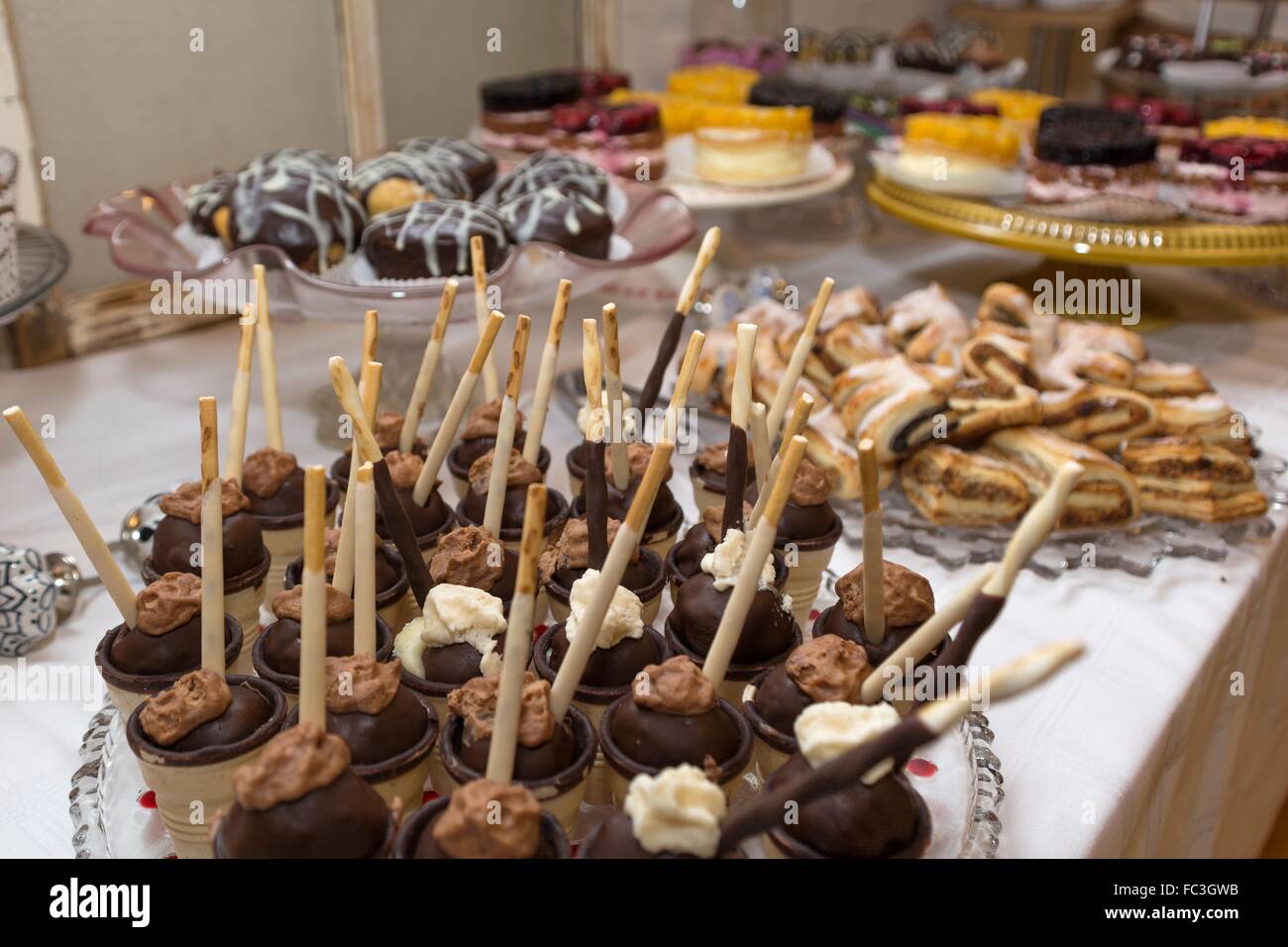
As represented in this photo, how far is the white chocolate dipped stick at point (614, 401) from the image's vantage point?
3.56 ft

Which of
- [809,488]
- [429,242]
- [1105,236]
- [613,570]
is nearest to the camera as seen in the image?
[613,570]

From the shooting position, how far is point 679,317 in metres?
A: 1.30

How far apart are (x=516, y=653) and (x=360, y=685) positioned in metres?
0.18

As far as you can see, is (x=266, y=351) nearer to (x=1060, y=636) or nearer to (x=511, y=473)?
(x=511, y=473)

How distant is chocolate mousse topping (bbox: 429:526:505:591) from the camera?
3.61ft

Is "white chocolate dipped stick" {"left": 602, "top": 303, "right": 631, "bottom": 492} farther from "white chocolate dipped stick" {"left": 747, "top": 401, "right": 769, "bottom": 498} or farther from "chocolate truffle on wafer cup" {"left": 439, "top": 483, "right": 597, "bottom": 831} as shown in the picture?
"chocolate truffle on wafer cup" {"left": 439, "top": 483, "right": 597, "bottom": 831}

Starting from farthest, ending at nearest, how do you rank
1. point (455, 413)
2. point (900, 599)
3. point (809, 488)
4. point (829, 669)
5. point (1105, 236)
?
point (1105, 236), point (809, 488), point (455, 413), point (900, 599), point (829, 669)

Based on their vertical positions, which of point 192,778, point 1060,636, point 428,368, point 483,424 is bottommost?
point 1060,636

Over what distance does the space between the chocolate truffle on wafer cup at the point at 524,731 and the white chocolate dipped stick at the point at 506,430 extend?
23 cm

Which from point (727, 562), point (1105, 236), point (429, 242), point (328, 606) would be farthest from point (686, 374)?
point (1105, 236)

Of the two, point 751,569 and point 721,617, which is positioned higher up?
point 751,569

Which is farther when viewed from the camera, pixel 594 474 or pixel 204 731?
pixel 594 474
